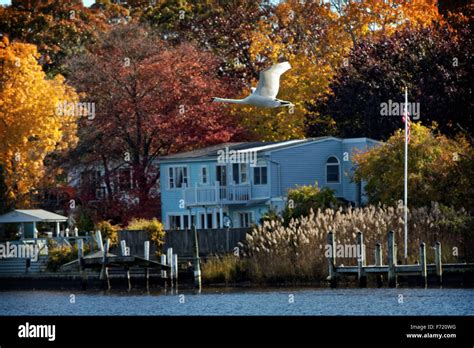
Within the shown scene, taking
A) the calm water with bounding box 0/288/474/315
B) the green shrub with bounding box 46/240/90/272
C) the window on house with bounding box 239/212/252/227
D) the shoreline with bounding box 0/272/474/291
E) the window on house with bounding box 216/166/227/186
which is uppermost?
the window on house with bounding box 216/166/227/186

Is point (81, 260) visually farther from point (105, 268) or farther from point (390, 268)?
point (390, 268)

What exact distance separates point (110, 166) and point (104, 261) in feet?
81.1

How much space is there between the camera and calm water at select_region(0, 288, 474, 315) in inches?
1651

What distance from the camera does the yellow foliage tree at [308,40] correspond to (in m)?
79.1

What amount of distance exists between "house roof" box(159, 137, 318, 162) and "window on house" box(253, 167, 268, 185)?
1108mm

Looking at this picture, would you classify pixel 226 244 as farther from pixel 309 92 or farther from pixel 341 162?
pixel 309 92

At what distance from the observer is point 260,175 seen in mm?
69188

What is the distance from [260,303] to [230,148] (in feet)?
83.4

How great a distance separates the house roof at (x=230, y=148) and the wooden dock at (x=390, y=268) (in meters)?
19.4

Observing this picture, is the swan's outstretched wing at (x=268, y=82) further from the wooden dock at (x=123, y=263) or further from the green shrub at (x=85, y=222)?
the green shrub at (x=85, y=222)

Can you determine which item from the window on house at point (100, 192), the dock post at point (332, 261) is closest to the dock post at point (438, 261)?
the dock post at point (332, 261)

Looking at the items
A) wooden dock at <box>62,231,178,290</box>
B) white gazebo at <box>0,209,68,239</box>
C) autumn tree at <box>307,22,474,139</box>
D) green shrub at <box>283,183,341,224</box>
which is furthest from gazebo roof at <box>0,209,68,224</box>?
autumn tree at <box>307,22,474,139</box>

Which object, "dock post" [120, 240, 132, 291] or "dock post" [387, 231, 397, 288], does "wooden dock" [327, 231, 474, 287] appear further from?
"dock post" [120, 240, 132, 291]
